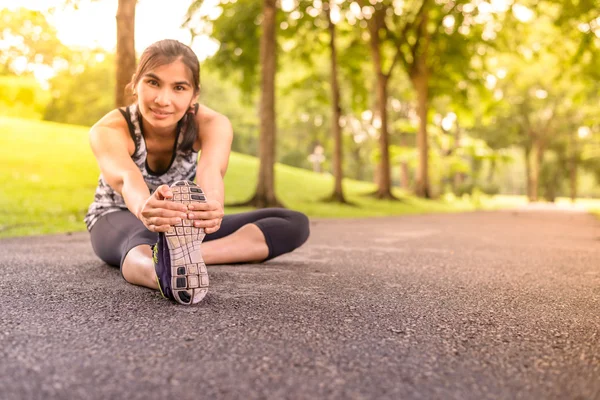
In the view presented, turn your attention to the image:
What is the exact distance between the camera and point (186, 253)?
7.92ft

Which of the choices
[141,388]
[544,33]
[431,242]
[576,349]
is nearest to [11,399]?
[141,388]

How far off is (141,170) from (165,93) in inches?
23.3

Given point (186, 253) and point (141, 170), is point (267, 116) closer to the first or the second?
point (141, 170)

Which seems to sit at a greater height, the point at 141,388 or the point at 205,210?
the point at 205,210

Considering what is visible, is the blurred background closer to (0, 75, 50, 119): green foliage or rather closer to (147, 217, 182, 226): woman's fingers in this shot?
(0, 75, 50, 119): green foliage

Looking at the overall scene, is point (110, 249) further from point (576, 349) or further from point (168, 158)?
point (576, 349)

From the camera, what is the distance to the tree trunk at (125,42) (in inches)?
364

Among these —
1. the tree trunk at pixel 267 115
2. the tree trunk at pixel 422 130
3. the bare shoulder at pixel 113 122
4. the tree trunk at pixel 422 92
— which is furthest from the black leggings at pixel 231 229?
the tree trunk at pixel 422 130

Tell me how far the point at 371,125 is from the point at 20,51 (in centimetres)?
2257

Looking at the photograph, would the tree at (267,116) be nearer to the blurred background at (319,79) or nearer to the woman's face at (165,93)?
the blurred background at (319,79)

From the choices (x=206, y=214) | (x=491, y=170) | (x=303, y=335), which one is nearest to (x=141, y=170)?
(x=206, y=214)

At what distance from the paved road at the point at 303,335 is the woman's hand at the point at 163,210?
0.40 metres

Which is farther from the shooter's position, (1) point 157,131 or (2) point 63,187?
(2) point 63,187

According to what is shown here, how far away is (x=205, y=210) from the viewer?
8.02ft
